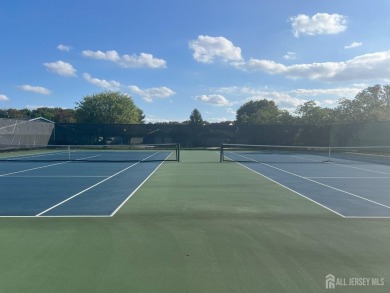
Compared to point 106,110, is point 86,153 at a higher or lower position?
lower

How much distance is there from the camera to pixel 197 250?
5.40 meters

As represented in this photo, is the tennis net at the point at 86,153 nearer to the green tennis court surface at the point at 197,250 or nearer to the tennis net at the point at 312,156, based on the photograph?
the tennis net at the point at 312,156

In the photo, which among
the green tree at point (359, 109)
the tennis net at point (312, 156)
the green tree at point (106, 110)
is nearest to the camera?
the tennis net at point (312, 156)

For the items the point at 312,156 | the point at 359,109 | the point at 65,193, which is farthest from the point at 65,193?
the point at 359,109

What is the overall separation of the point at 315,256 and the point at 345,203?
14.5 feet

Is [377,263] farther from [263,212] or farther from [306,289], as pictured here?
[263,212]

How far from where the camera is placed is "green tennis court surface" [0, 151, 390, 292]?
4.29 metres

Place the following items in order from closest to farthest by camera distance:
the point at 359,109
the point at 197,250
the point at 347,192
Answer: the point at 197,250 < the point at 347,192 < the point at 359,109

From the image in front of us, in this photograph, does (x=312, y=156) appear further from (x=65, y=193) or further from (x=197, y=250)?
(x=197, y=250)

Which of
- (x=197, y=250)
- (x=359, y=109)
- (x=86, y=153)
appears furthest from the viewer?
(x=359, y=109)

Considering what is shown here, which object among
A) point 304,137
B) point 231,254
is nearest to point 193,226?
point 231,254

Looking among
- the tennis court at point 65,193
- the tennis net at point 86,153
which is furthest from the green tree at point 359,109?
the tennis court at point 65,193

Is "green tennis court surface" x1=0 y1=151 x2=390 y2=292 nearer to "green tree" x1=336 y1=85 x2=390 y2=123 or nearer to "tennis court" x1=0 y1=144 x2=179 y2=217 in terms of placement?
"tennis court" x1=0 y1=144 x2=179 y2=217

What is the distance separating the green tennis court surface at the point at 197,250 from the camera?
429 centimetres
